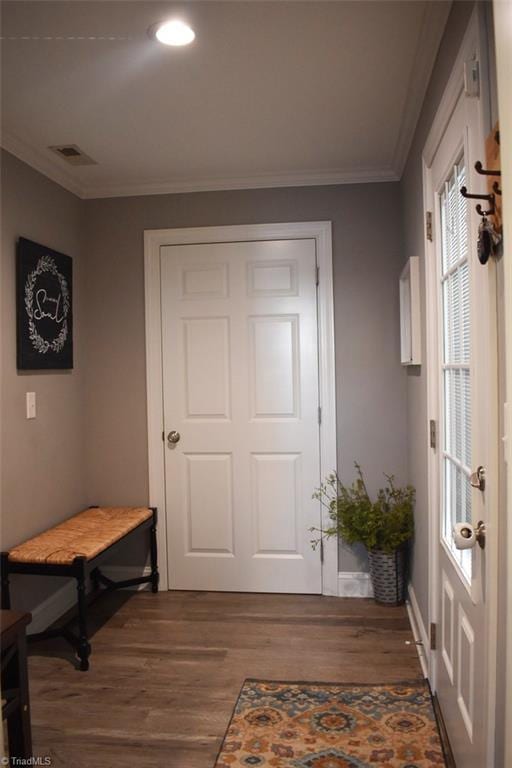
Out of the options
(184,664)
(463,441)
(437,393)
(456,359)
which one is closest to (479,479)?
(463,441)

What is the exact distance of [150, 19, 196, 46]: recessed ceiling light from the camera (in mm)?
1799

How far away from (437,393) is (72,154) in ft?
7.07

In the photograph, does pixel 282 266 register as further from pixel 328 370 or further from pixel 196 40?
pixel 196 40

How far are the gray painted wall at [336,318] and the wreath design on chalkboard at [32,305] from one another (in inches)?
11.5

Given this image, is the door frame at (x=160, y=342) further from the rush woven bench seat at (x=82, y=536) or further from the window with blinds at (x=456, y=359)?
the window with blinds at (x=456, y=359)

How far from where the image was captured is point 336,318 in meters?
3.19

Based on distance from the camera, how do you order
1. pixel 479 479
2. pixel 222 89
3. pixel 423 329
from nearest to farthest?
pixel 479 479 → pixel 222 89 → pixel 423 329

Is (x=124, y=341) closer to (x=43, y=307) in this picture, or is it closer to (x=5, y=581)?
(x=43, y=307)

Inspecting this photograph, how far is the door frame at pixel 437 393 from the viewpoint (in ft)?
4.15

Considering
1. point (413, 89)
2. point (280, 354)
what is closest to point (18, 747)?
point (280, 354)

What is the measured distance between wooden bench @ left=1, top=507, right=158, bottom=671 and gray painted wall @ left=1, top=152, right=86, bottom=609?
0.11 m

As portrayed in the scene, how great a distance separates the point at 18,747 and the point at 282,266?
2.53 metres

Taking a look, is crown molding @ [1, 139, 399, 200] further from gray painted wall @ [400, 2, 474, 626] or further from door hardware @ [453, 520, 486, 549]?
door hardware @ [453, 520, 486, 549]

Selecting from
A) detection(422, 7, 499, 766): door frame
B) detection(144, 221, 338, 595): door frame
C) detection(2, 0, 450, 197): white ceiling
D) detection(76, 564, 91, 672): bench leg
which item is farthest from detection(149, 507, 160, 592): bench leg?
detection(2, 0, 450, 197): white ceiling
